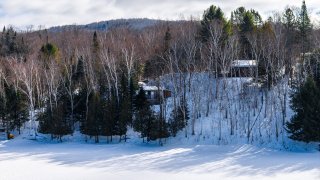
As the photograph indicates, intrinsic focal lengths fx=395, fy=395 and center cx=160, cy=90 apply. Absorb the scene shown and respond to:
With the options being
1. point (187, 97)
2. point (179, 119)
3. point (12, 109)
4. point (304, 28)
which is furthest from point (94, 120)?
point (304, 28)

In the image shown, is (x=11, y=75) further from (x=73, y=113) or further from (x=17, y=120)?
(x=73, y=113)

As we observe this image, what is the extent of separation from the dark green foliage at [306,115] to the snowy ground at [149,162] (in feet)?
5.40

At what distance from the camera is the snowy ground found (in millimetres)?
24484

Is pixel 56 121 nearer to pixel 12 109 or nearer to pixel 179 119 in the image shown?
pixel 12 109

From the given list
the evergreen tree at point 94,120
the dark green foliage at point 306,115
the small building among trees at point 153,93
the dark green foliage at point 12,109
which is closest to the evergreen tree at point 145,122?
the evergreen tree at point 94,120

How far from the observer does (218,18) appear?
167 feet

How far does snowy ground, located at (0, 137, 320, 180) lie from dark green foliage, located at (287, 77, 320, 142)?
5.40 ft

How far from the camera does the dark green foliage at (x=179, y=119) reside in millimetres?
38031

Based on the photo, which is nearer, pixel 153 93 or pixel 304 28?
pixel 153 93

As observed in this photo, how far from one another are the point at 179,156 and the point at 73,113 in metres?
15.4

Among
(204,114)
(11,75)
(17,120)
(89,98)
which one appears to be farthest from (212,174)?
(11,75)

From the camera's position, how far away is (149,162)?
29.0 m

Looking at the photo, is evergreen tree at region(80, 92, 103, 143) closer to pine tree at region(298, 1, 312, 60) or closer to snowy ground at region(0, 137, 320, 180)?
Result: snowy ground at region(0, 137, 320, 180)

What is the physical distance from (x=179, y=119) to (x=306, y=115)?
38.3 ft
